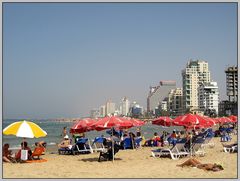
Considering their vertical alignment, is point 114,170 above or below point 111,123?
below

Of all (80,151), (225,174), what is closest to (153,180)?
(225,174)

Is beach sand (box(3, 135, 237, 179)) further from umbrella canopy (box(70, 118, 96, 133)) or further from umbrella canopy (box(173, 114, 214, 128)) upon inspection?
umbrella canopy (box(70, 118, 96, 133))

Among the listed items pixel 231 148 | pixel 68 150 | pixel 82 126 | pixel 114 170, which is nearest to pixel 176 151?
pixel 231 148

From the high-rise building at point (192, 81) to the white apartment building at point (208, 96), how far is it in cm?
428

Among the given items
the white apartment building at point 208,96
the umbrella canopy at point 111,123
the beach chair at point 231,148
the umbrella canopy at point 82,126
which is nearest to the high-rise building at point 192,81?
the white apartment building at point 208,96

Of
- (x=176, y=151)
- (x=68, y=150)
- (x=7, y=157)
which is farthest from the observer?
(x=68, y=150)

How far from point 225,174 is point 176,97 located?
147499 mm

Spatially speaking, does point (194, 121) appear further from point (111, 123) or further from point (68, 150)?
point (68, 150)

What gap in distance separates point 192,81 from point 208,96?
1446cm

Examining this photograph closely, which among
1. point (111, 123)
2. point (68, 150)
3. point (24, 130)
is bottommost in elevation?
point (68, 150)

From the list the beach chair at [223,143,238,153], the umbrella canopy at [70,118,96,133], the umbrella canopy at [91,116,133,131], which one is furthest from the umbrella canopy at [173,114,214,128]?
the umbrella canopy at [70,118,96,133]

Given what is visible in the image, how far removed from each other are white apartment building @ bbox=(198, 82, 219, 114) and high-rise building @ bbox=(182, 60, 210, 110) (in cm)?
428

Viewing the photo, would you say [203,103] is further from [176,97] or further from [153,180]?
[153,180]

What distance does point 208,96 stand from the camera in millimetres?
133375
